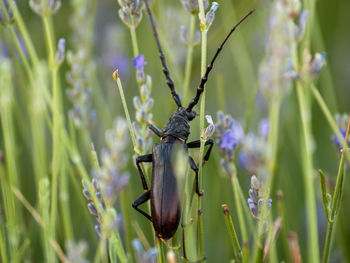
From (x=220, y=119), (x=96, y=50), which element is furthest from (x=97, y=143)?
(x=220, y=119)

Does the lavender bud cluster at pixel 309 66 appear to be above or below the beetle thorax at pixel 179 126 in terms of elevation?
above

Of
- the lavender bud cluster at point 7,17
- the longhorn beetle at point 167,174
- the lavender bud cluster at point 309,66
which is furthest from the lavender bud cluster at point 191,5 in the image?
the lavender bud cluster at point 7,17

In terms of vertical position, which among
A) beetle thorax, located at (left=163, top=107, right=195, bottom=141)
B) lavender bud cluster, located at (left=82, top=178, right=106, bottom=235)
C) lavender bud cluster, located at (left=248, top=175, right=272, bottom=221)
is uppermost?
beetle thorax, located at (left=163, top=107, right=195, bottom=141)

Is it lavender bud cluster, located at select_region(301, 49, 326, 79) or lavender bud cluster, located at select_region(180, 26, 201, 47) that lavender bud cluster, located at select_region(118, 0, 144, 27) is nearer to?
lavender bud cluster, located at select_region(180, 26, 201, 47)

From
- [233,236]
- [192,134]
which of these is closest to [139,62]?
[233,236]

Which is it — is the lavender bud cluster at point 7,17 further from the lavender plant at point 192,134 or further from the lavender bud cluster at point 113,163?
the lavender bud cluster at point 113,163

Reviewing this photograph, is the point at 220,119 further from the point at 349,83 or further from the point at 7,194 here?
the point at 349,83

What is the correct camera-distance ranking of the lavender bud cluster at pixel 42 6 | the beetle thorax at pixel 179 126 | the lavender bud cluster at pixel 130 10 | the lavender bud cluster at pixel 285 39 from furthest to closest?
1. the beetle thorax at pixel 179 126
2. the lavender bud cluster at pixel 42 6
3. the lavender bud cluster at pixel 130 10
4. the lavender bud cluster at pixel 285 39

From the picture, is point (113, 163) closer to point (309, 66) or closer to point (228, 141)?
point (228, 141)

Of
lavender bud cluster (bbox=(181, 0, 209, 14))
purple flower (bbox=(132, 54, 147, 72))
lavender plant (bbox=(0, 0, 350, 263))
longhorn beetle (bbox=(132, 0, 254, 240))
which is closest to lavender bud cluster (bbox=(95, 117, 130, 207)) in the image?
lavender plant (bbox=(0, 0, 350, 263))
